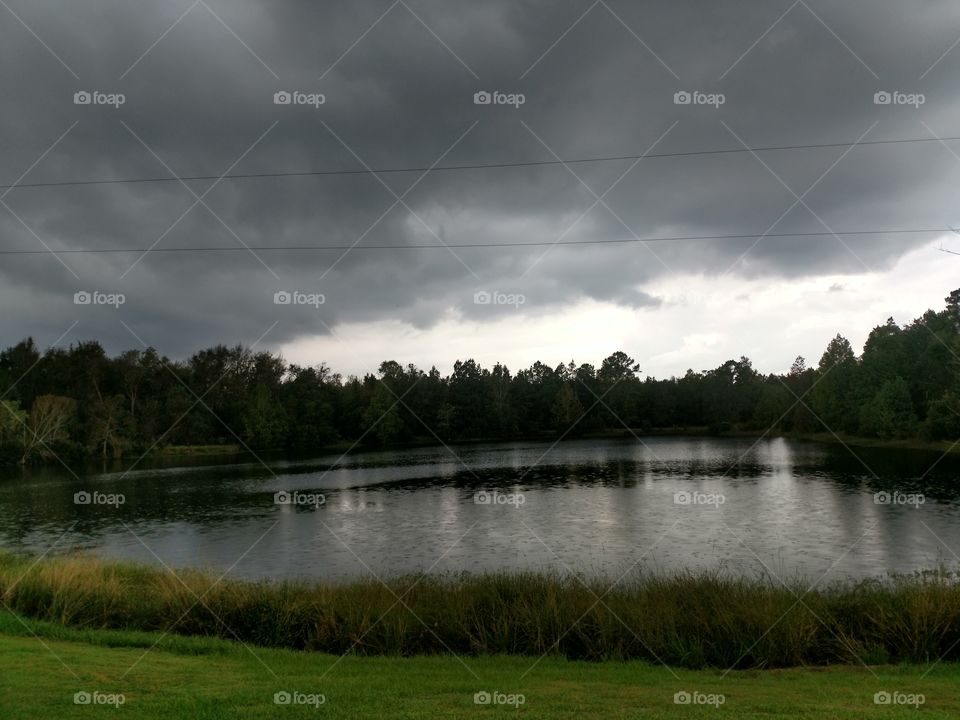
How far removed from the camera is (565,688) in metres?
8.99

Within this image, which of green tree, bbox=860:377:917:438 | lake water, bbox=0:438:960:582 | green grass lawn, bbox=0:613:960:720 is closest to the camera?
green grass lawn, bbox=0:613:960:720

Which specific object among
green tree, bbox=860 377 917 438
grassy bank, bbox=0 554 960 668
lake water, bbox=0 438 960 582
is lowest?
lake water, bbox=0 438 960 582

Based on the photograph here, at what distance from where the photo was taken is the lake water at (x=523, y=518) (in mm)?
26578

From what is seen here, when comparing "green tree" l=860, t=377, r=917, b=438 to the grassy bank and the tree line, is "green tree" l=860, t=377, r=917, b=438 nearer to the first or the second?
the tree line

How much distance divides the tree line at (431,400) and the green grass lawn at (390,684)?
70560mm

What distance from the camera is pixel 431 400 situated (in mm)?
124375

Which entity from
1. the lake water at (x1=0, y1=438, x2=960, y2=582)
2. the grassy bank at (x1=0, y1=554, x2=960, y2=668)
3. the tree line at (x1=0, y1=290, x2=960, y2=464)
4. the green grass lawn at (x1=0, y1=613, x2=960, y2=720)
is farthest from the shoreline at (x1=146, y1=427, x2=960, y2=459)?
the green grass lawn at (x1=0, y1=613, x2=960, y2=720)

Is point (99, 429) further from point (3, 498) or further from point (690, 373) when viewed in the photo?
point (690, 373)

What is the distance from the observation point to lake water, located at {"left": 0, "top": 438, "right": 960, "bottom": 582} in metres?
26.6

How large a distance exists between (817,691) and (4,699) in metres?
9.96

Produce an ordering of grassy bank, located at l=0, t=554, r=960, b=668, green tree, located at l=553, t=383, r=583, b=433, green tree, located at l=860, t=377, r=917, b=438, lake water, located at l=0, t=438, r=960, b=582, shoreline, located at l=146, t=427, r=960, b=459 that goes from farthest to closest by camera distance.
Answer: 1. green tree, located at l=553, t=383, r=583, b=433
2. green tree, located at l=860, t=377, r=917, b=438
3. shoreline, located at l=146, t=427, r=960, b=459
4. lake water, located at l=0, t=438, r=960, b=582
5. grassy bank, located at l=0, t=554, r=960, b=668

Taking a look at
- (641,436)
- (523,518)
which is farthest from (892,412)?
(523,518)

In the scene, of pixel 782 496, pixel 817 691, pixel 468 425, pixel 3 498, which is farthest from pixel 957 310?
pixel 3 498

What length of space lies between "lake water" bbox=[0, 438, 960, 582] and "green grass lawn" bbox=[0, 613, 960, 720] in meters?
11.8
